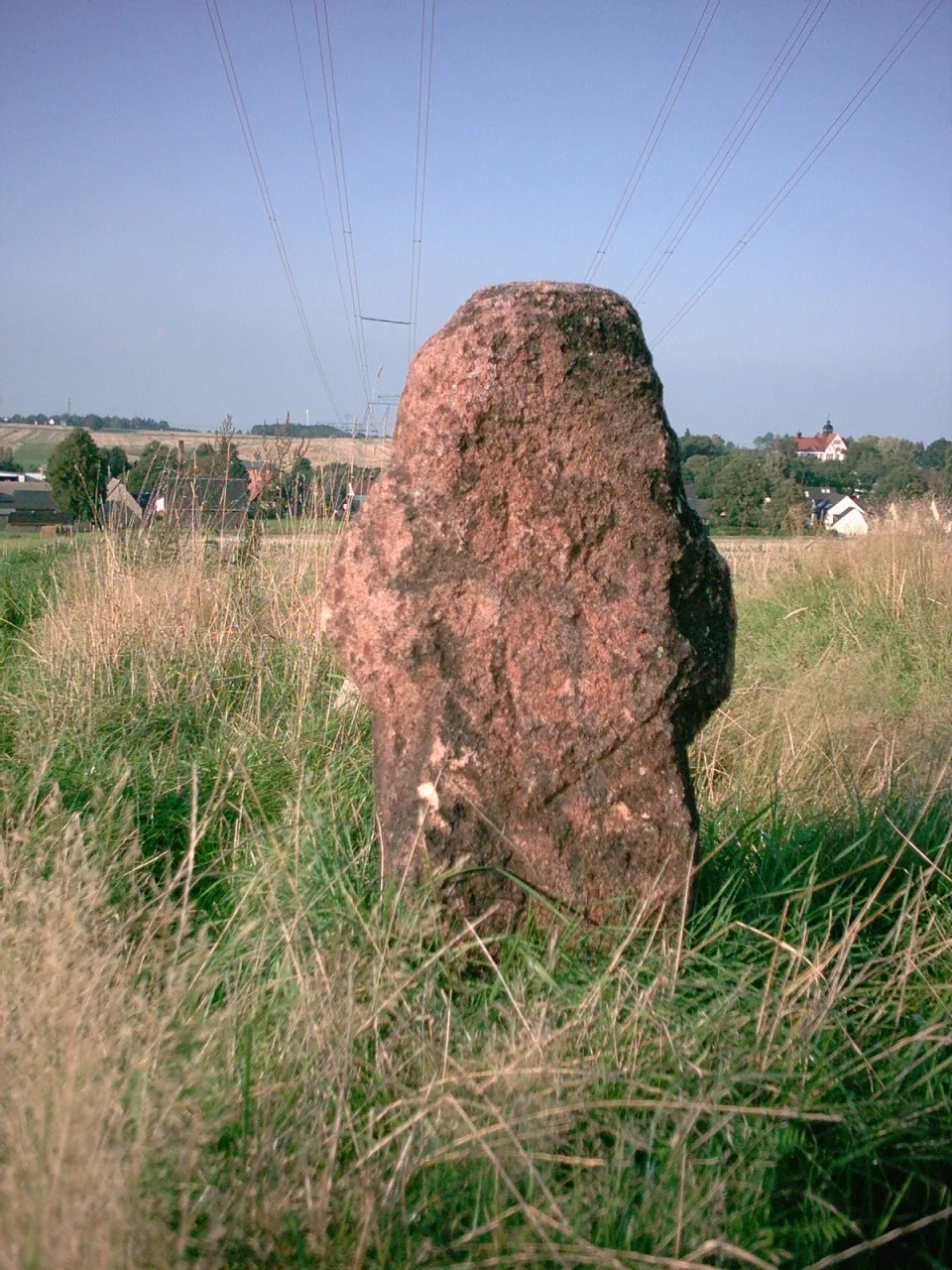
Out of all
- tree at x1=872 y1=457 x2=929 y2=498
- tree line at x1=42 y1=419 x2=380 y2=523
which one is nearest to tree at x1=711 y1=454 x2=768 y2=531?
tree at x1=872 y1=457 x2=929 y2=498

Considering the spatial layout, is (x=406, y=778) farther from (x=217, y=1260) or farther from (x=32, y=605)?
(x=32, y=605)

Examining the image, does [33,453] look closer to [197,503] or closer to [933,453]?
[933,453]

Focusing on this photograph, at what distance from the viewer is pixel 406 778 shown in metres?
2.78

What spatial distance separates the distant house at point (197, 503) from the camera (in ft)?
21.8

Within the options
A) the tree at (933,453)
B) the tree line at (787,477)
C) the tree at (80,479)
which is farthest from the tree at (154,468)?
the tree at (933,453)

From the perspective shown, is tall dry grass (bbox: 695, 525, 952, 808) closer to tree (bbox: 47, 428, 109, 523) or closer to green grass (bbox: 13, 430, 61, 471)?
tree (bbox: 47, 428, 109, 523)

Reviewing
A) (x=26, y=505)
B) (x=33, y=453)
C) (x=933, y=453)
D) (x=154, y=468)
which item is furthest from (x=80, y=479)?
(x=33, y=453)

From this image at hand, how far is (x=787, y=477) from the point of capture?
2342cm

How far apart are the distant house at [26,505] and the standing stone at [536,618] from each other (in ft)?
57.4

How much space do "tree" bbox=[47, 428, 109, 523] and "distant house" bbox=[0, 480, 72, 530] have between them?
7.14m

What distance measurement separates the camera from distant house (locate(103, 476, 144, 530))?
6.89 metres

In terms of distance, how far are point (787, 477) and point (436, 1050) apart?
889 inches

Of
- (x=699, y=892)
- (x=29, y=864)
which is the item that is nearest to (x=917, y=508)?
(x=699, y=892)

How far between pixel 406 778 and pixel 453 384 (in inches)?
38.9
